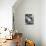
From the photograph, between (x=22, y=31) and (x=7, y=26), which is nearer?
(x=7, y=26)

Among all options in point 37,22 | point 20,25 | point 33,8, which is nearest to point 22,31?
point 20,25

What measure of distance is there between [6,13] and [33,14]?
167cm

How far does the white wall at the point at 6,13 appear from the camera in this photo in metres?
4.04

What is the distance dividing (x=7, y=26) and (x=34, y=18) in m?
1.70

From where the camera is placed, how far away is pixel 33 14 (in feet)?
17.5

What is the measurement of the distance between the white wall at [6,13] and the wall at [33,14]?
48.9 inches

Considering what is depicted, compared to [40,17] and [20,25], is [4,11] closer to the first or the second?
[20,25]

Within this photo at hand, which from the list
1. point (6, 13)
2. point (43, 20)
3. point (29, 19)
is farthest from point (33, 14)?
point (6, 13)

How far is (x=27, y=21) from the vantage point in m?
5.32

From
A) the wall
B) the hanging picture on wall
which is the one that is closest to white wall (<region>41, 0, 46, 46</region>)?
the wall

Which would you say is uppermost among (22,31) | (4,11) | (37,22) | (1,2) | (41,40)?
(1,2)

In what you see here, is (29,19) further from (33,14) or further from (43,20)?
(43,20)

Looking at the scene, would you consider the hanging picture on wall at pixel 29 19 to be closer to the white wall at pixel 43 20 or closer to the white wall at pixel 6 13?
the white wall at pixel 43 20

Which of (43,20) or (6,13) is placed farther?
(43,20)
